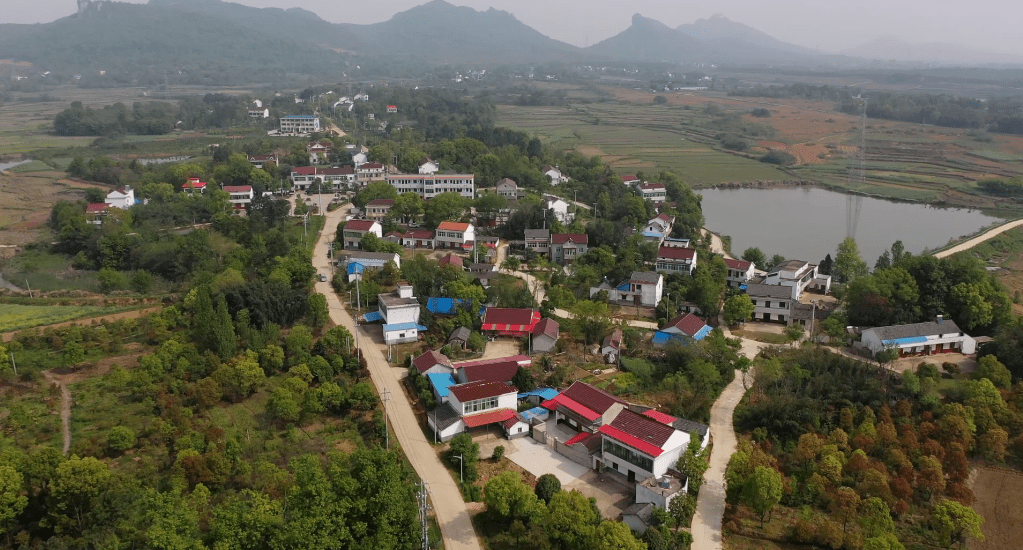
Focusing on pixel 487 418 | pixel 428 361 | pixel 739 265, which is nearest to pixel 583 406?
pixel 487 418

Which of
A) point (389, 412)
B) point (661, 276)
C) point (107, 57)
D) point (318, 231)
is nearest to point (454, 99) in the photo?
point (318, 231)

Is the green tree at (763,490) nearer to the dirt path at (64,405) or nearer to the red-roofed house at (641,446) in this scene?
the red-roofed house at (641,446)

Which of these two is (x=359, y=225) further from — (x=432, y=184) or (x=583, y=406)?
(x=583, y=406)

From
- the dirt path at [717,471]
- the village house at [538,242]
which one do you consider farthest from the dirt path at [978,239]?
the dirt path at [717,471]

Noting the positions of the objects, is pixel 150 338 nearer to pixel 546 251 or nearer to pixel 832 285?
pixel 546 251

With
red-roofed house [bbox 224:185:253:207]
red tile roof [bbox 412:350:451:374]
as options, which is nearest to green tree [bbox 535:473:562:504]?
red tile roof [bbox 412:350:451:374]

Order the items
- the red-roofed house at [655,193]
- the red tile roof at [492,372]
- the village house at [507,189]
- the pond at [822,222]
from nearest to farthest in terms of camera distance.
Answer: the red tile roof at [492,372] < the pond at [822,222] < the red-roofed house at [655,193] < the village house at [507,189]

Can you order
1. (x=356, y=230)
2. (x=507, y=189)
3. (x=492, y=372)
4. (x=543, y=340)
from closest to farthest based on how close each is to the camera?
(x=492, y=372) < (x=543, y=340) < (x=356, y=230) < (x=507, y=189)
